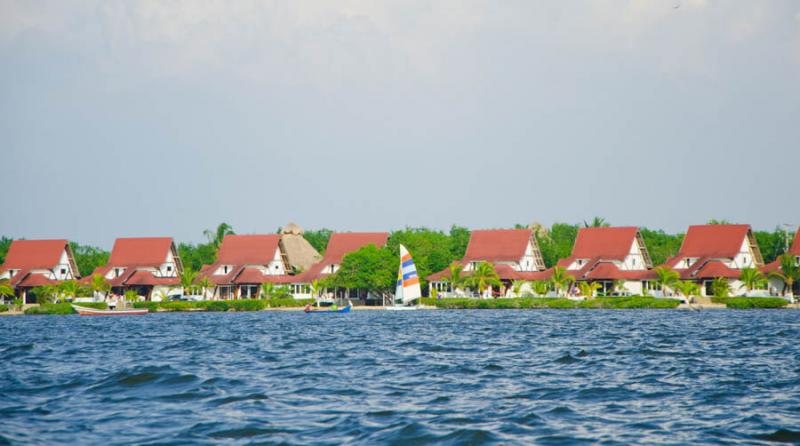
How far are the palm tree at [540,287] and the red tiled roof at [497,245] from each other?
6522mm

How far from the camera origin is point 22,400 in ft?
58.7

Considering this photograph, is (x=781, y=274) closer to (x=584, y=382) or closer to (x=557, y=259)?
(x=557, y=259)

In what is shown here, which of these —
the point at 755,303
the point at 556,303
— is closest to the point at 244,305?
Result: the point at 556,303

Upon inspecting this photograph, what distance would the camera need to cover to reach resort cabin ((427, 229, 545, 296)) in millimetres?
77438

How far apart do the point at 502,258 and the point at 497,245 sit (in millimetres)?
1864

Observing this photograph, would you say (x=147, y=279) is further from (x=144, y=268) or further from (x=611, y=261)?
(x=611, y=261)

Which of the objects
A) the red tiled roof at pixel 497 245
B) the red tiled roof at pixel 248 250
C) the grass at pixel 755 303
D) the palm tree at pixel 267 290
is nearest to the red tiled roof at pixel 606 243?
the red tiled roof at pixel 497 245

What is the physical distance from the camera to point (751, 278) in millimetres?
69250

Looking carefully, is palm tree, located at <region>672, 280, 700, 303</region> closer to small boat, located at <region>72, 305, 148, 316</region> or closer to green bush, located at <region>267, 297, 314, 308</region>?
green bush, located at <region>267, 297, 314, 308</region>

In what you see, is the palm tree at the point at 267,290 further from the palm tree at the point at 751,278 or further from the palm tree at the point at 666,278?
the palm tree at the point at 751,278

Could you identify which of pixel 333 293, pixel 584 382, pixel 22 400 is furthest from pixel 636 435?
pixel 333 293

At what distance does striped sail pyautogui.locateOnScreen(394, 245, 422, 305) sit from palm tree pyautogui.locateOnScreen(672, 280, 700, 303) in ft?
62.4

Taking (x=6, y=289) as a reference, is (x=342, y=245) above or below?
above

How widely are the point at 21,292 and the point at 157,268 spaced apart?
12165 mm
